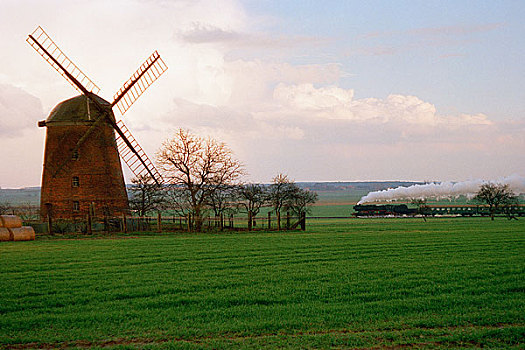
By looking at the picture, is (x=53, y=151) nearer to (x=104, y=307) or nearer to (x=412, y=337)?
(x=104, y=307)

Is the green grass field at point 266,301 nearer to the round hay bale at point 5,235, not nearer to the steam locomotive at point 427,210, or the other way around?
the round hay bale at point 5,235

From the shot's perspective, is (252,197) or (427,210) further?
(427,210)

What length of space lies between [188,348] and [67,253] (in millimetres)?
15051

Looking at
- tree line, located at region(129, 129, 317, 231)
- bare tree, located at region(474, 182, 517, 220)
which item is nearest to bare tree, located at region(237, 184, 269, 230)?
tree line, located at region(129, 129, 317, 231)

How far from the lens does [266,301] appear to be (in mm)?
11383

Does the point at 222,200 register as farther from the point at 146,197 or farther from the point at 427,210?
the point at 427,210

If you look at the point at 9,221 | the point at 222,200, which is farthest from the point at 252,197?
the point at 9,221

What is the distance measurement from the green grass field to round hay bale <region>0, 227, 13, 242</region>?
9.78 metres

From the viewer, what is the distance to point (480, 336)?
8.62 meters

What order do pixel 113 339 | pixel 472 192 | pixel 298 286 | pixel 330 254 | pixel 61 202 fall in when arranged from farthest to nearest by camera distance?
pixel 472 192
pixel 61 202
pixel 330 254
pixel 298 286
pixel 113 339

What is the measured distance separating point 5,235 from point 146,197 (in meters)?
17.1

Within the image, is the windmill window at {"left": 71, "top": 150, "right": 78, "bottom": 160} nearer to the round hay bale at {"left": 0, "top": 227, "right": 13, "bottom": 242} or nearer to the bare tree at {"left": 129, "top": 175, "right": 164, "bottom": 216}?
the bare tree at {"left": 129, "top": 175, "right": 164, "bottom": 216}

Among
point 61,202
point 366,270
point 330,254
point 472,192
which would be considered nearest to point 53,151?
point 61,202

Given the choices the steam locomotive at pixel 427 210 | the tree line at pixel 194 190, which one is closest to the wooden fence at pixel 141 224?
the tree line at pixel 194 190
